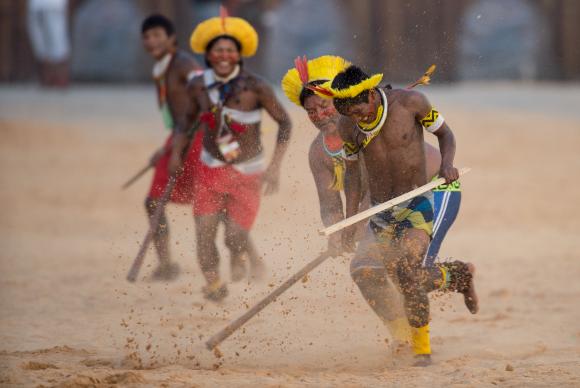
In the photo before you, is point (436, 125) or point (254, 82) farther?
point (254, 82)

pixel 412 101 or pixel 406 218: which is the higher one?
pixel 412 101

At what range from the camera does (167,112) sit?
26.5 feet

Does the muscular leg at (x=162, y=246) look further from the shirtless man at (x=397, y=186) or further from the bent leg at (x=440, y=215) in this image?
the bent leg at (x=440, y=215)

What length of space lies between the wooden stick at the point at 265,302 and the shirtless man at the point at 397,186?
209 millimetres

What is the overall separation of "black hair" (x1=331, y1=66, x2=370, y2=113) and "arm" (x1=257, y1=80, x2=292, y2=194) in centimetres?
173

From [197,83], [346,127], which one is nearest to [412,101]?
[346,127]

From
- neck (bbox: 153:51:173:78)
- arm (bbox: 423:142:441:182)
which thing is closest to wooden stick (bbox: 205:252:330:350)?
arm (bbox: 423:142:441:182)

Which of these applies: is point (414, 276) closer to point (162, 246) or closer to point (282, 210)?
point (162, 246)

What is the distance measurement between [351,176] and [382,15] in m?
11.7

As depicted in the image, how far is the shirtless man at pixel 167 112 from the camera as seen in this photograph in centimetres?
772

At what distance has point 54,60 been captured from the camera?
17.9 meters

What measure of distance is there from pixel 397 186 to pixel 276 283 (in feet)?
6.86

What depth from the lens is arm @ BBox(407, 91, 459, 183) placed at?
17.8 ft

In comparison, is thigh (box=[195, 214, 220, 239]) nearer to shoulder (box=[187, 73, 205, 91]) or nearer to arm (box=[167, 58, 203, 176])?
arm (box=[167, 58, 203, 176])
